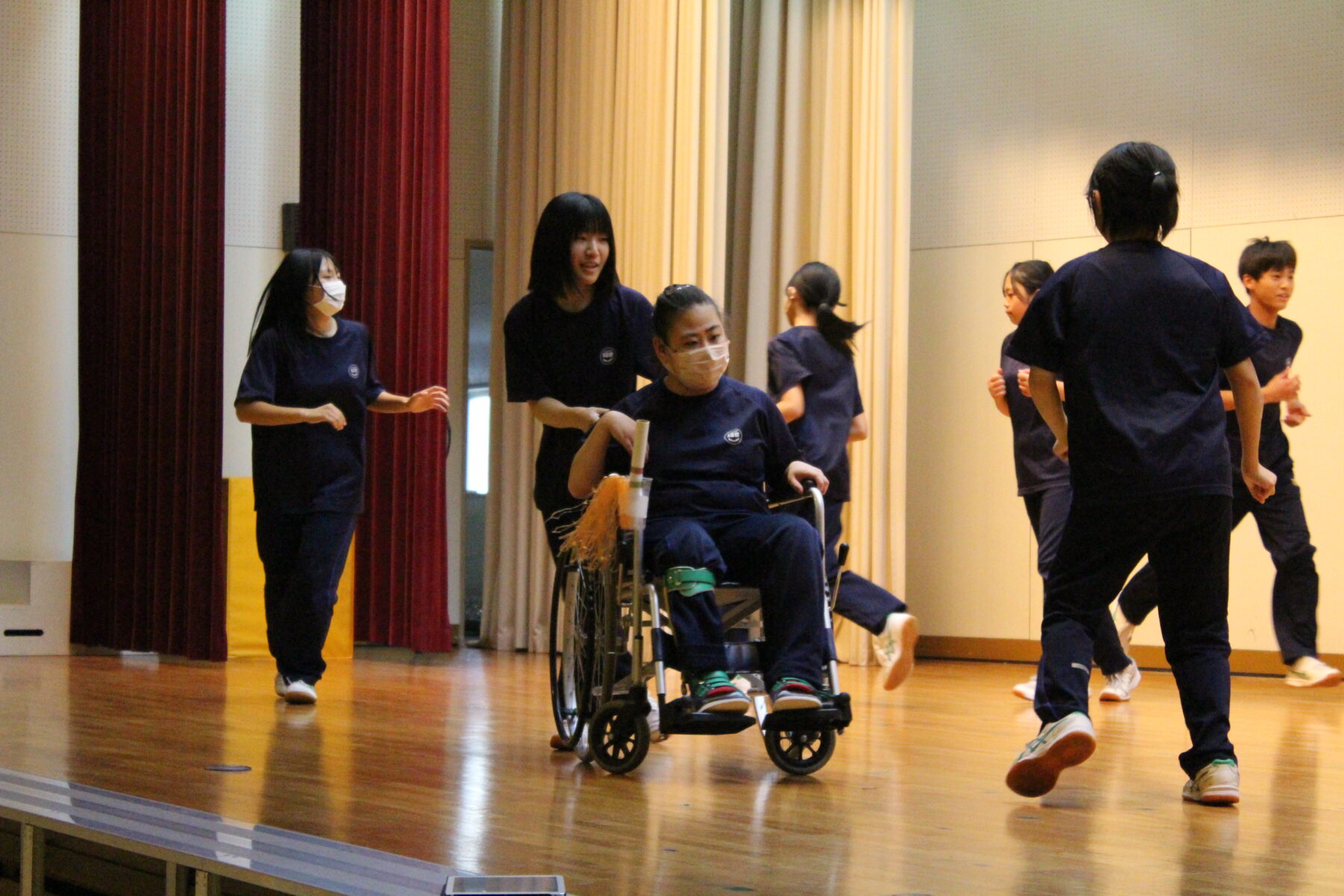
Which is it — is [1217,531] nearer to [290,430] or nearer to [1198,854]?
[1198,854]

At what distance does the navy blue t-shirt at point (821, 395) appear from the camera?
426 cm

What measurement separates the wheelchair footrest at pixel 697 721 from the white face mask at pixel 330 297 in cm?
202

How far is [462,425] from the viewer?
6918 mm

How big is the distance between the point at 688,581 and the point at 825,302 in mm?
1820

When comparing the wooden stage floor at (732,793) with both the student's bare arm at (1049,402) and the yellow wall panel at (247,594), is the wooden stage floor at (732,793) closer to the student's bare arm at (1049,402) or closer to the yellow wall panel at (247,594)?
the student's bare arm at (1049,402)

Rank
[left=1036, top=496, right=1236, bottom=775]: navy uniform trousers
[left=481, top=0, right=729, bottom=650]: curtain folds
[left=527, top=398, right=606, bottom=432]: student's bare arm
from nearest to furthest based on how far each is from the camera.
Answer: [left=1036, top=496, right=1236, bottom=775]: navy uniform trousers → [left=527, top=398, right=606, bottom=432]: student's bare arm → [left=481, top=0, right=729, bottom=650]: curtain folds

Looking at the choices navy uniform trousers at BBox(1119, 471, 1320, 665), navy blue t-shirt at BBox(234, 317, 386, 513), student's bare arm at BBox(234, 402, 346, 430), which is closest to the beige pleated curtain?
navy uniform trousers at BBox(1119, 471, 1320, 665)

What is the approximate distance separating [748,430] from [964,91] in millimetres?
4022

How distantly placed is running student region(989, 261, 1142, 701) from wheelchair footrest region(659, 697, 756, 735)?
6.23ft

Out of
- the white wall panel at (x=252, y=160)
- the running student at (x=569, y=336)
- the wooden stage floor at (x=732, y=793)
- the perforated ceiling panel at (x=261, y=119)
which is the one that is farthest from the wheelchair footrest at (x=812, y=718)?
the perforated ceiling panel at (x=261, y=119)

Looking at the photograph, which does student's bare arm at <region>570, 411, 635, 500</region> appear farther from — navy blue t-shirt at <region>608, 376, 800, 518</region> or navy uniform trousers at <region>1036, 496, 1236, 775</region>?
navy uniform trousers at <region>1036, 496, 1236, 775</region>

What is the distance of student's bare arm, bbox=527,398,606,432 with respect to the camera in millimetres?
3088

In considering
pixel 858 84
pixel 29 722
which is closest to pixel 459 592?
pixel 858 84

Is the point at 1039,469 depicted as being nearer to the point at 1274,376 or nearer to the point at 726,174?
the point at 1274,376
